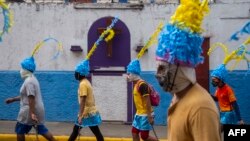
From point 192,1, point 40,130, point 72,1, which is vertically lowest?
point 40,130

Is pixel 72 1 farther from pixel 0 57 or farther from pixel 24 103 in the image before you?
pixel 24 103

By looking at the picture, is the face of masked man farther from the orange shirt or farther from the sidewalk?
the sidewalk

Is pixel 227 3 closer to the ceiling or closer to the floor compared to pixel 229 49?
closer to the ceiling

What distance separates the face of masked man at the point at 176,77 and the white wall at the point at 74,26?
9779 mm

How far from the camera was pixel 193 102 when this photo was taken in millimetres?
3496

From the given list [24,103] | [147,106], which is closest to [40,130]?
[24,103]

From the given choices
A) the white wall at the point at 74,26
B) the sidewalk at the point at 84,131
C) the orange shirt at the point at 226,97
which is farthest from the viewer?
the white wall at the point at 74,26

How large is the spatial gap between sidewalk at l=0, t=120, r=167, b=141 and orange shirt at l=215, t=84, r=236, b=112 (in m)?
2.37

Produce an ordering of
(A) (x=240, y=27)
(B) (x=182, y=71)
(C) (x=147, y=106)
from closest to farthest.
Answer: (B) (x=182, y=71)
(C) (x=147, y=106)
(A) (x=240, y=27)

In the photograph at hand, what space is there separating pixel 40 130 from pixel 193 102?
6.27 m

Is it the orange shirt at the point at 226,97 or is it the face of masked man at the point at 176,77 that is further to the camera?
the orange shirt at the point at 226,97

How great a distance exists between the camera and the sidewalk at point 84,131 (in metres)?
11.6

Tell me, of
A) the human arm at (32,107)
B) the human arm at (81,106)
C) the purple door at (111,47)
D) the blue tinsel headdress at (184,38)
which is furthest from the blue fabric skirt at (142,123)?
the blue tinsel headdress at (184,38)

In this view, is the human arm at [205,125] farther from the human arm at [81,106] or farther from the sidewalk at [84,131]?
the sidewalk at [84,131]
